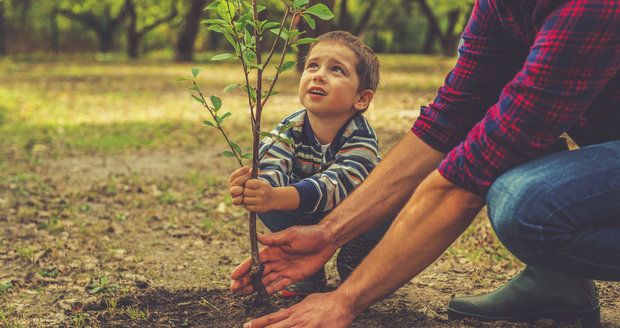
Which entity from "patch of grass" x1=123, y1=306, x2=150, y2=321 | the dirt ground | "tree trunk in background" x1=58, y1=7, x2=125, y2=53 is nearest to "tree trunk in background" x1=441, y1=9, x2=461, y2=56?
"tree trunk in background" x1=58, y1=7, x2=125, y2=53

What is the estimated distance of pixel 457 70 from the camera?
2.69 meters

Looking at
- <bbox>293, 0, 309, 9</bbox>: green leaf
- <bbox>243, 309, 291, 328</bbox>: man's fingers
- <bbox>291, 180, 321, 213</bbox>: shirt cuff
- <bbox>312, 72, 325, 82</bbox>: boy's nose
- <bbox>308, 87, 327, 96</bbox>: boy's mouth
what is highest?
<bbox>293, 0, 309, 9</bbox>: green leaf

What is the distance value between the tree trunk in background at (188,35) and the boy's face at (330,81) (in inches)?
1027

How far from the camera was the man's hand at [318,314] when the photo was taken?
236 centimetres

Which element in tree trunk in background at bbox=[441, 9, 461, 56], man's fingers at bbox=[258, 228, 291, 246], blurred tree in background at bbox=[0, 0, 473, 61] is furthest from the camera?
tree trunk in background at bbox=[441, 9, 461, 56]

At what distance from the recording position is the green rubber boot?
2.73 meters

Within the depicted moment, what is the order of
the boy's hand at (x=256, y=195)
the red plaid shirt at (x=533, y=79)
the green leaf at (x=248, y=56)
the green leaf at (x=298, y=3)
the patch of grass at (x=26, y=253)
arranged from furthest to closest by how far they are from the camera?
the patch of grass at (x=26, y=253) → the boy's hand at (x=256, y=195) → the green leaf at (x=248, y=56) → the green leaf at (x=298, y=3) → the red plaid shirt at (x=533, y=79)

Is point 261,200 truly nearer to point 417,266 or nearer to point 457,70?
point 417,266

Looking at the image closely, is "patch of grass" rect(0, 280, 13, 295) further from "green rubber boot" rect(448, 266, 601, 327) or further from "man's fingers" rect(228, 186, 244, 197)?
"green rubber boot" rect(448, 266, 601, 327)

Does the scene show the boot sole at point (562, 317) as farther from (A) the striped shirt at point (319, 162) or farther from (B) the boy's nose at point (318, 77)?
(B) the boy's nose at point (318, 77)

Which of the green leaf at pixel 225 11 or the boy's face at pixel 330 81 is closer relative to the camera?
the green leaf at pixel 225 11

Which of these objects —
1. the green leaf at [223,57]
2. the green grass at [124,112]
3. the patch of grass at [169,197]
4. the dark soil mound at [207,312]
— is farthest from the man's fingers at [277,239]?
the green grass at [124,112]

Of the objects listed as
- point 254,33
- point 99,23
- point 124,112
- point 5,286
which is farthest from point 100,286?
point 99,23

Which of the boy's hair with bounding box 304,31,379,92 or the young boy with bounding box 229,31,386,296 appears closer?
the young boy with bounding box 229,31,386,296
